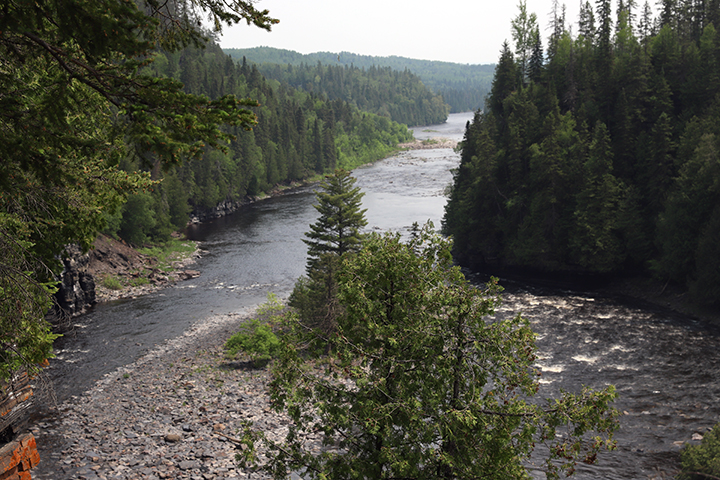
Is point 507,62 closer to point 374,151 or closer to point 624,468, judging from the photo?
point 624,468

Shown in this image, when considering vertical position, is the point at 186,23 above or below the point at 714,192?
above

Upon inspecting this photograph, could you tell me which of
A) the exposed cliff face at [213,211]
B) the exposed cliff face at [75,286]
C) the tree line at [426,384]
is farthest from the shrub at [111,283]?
the tree line at [426,384]

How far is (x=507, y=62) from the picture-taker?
68750 millimetres

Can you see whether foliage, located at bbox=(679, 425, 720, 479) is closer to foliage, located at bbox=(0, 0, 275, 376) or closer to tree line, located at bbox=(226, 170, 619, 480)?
tree line, located at bbox=(226, 170, 619, 480)

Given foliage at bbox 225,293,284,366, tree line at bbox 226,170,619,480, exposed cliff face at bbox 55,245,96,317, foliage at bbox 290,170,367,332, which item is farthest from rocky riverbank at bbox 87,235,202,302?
tree line at bbox 226,170,619,480

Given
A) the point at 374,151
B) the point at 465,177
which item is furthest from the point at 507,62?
the point at 374,151

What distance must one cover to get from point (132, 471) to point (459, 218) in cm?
4547

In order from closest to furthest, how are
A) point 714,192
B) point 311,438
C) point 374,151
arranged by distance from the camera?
1. point 311,438
2. point 714,192
3. point 374,151

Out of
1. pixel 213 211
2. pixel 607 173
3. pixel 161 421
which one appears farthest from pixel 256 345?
pixel 213 211

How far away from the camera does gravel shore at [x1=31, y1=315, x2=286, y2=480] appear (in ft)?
59.9

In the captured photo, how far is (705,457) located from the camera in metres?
16.9

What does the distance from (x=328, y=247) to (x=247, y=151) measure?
200ft

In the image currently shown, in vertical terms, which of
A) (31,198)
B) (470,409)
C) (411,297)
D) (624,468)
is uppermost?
(31,198)

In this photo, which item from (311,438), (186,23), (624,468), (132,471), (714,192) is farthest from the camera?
(714,192)
